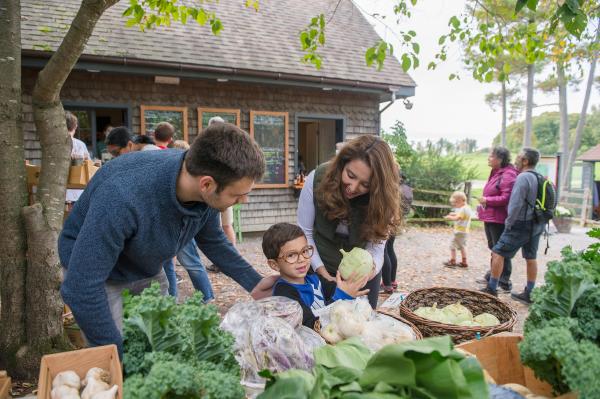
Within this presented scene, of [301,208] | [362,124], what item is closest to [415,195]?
[362,124]

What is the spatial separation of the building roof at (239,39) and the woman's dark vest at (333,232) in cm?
591

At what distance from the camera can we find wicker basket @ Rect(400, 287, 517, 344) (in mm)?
2218

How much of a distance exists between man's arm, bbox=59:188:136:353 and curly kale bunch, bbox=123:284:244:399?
448 millimetres

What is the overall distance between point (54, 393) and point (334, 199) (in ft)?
5.67

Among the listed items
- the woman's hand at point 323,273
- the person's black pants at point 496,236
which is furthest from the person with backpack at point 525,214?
the woman's hand at point 323,273

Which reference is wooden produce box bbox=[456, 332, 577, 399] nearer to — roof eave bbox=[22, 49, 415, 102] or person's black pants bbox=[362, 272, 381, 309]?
person's black pants bbox=[362, 272, 381, 309]

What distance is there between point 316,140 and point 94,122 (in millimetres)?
7251

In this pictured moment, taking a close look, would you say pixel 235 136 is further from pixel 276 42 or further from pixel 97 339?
pixel 276 42

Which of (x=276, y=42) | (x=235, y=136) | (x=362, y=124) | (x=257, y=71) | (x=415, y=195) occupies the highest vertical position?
(x=276, y=42)

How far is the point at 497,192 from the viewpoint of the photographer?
634 centimetres

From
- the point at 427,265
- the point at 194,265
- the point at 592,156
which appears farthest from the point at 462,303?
the point at 592,156

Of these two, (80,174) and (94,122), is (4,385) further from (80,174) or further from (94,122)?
(94,122)

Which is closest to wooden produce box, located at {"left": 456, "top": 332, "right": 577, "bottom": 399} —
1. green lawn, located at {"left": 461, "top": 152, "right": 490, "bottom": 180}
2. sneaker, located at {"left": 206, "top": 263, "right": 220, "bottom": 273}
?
sneaker, located at {"left": 206, "top": 263, "right": 220, "bottom": 273}

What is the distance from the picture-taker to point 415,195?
46.6 feet
